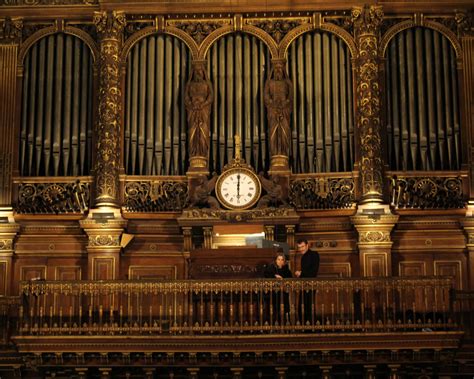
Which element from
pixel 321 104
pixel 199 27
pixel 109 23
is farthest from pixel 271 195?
pixel 109 23

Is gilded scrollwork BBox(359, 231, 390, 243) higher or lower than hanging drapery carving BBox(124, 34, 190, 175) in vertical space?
lower

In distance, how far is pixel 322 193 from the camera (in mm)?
24312

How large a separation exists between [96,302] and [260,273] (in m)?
3.46

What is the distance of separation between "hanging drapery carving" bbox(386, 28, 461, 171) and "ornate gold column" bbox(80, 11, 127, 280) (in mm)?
6244

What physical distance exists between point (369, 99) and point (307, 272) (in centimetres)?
483

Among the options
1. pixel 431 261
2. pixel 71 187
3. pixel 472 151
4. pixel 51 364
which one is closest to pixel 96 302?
pixel 51 364

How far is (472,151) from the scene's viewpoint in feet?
80.5

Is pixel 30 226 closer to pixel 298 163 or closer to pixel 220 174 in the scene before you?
pixel 220 174

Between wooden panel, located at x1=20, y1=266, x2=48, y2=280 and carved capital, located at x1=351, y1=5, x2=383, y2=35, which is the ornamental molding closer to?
wooden panel, located at x1=20, y1=266, x2=48, y2=280

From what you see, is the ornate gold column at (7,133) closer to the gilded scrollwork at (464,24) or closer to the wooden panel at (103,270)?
the wooden panel at (103,270)

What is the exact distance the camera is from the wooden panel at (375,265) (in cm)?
2364

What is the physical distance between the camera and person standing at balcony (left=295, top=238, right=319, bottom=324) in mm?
21547

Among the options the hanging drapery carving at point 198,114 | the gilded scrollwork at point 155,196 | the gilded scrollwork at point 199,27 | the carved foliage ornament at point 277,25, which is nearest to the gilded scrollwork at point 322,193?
the hanging drapery carving at point 198,114

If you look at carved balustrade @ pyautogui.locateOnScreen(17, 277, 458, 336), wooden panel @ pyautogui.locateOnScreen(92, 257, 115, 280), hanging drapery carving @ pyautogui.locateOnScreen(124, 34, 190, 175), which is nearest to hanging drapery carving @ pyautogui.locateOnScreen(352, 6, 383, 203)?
carved balustrade @ pyautogui.locateOnScreen(17, 277, 458, 336)
